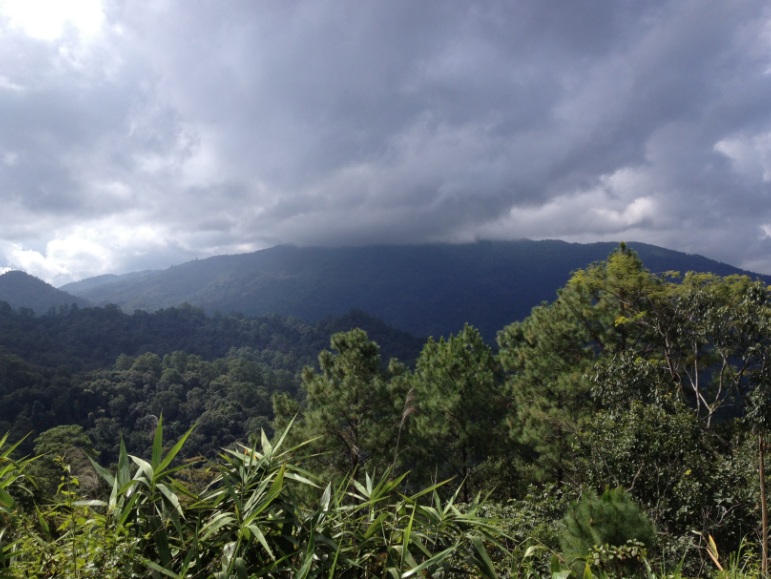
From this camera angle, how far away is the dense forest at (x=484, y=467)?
1314mm

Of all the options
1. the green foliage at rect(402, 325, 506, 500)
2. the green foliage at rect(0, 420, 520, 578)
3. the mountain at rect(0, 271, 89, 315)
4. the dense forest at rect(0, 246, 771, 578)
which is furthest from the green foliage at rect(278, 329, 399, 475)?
the mountain at rect(0, 271, 89, 315)

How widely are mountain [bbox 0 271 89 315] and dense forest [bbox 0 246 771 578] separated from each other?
12375cm

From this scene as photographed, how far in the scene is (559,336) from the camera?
35.8 feet

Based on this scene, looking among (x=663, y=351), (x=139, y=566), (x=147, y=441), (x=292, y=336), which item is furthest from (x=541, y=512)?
(x=292, y=336)

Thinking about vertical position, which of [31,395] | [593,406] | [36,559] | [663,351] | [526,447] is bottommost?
[31,395]

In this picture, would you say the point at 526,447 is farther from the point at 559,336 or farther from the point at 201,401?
the point at 201,401

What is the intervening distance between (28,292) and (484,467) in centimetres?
15132

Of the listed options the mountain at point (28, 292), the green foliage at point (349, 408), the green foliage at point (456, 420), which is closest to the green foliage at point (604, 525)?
the green foliage at point (349, 408)

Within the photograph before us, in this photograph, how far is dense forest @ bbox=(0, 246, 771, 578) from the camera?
1.31 metres

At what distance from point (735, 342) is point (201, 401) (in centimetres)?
4529

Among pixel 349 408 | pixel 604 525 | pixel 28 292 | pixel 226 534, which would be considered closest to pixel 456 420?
pixel 349 408

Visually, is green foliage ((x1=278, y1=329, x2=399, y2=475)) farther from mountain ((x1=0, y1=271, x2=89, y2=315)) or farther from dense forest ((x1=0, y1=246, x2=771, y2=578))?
mountain ((x1=0, y1=271, x2=89, y2=315))

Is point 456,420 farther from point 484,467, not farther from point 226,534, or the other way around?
point 226,534

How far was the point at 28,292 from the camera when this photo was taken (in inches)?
4882
